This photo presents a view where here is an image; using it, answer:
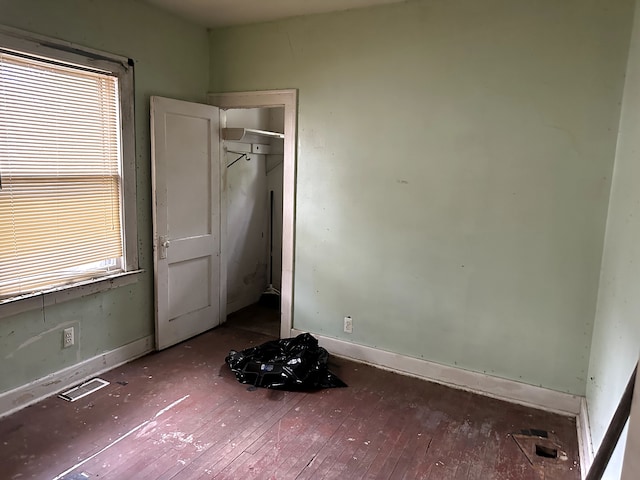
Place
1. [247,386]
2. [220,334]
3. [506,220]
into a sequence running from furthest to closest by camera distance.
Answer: [220,334], [247,386], [506,220]

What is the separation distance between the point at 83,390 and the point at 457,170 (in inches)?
112

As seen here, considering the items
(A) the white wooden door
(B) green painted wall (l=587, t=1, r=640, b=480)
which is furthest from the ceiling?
(B) green painted wall (l=587, t=1, r=640, b=480)

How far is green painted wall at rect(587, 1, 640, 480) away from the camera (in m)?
1.77

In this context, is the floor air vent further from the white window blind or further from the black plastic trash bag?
the black plastic trash bag

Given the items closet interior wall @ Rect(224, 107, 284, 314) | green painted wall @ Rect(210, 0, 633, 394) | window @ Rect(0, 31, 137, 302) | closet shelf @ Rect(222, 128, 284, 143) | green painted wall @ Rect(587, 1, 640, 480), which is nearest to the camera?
green painted wall @ Rect(587, 1, 640, 480)

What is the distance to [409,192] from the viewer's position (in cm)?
312

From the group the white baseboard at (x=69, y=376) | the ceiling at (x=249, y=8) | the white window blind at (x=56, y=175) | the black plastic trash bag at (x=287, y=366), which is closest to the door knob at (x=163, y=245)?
the white window blind at (x=56, y=175)

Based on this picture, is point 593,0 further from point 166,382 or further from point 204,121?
point 166,382

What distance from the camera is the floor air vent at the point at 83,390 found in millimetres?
2803

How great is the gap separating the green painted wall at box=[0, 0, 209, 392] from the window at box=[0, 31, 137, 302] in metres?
0.12

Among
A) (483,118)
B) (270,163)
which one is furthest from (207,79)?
(483,118)

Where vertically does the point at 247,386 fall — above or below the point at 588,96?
below

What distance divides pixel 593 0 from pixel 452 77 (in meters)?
0.83

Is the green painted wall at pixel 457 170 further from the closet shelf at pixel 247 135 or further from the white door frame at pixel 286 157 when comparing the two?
the closet shelf at pixel 247 135
